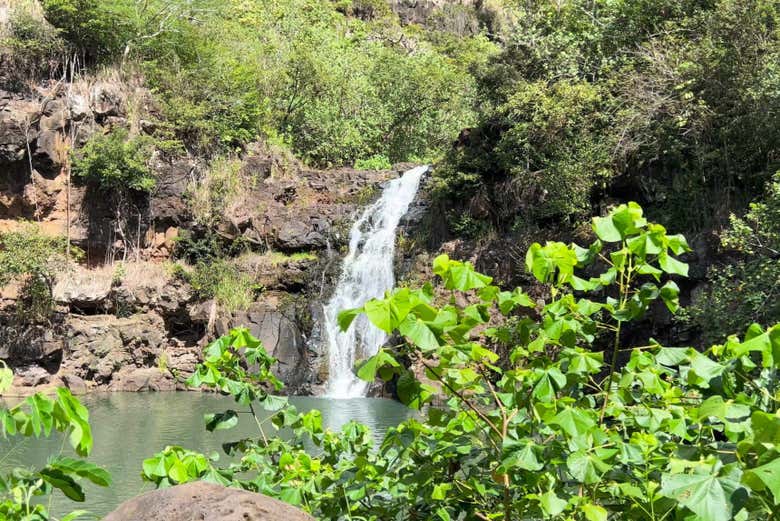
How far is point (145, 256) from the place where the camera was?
2127 cm

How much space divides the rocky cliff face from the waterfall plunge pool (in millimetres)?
1532

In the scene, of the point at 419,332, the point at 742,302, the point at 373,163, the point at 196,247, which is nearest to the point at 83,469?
the point at 419,332

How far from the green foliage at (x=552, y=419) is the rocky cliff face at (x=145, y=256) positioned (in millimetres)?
15331

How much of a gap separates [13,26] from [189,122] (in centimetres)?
555

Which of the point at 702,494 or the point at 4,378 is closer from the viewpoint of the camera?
the point at 702,494

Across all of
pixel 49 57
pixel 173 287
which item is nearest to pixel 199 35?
pixel 49 57

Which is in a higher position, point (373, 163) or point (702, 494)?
point (702, 494)

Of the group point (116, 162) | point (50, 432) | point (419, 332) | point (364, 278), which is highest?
point (419, 332)

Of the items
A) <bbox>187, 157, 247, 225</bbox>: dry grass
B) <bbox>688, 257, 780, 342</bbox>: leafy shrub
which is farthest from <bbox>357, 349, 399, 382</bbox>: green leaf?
<bbox>187, 157, 247, 225</bbox>: dry grass

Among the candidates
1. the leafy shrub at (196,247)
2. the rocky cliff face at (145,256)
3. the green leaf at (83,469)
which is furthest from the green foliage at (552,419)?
the leafy shrub at (196,247)

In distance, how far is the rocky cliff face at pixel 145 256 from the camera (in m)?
18.0

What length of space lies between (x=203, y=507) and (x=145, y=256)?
2026cm

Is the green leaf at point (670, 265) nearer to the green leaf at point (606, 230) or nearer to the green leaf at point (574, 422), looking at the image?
the green leaf at point (606, 230)

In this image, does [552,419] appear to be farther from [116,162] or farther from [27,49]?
[27,49]
